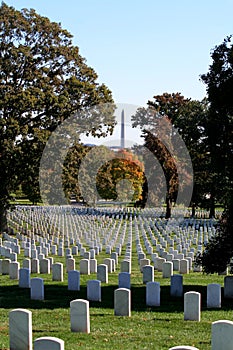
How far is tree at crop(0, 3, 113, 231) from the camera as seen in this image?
27.7m

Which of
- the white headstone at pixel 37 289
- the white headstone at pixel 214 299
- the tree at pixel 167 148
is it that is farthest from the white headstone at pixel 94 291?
the tree at pixel 167 148

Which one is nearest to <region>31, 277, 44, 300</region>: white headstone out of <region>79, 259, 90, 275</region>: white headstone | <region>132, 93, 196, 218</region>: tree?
<region>79, 259, 90, 275</region>: white headstone

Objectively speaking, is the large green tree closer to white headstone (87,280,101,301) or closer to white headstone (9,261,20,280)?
white headstone (9,261,20,280)

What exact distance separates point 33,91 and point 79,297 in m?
18.3

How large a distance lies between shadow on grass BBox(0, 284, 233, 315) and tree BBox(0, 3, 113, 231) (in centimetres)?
1515

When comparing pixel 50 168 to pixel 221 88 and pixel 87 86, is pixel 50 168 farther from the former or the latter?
pixel 221 88

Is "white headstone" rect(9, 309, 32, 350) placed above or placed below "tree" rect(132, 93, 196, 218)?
below

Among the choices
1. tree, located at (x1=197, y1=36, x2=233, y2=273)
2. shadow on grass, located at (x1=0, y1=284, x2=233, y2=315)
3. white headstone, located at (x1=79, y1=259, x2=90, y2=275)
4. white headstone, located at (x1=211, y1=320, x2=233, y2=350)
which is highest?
tree, located at (x1=197, y1=36, x2=233, y2=273)

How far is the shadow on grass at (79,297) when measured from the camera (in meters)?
10.7

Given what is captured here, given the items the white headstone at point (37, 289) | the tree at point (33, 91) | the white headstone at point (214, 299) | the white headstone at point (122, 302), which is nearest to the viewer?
the white headstone at point (122, 302)

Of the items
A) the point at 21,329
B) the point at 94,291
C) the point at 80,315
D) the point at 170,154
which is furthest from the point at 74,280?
the point at 170,154

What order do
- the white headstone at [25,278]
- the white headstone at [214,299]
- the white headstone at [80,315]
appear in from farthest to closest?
the white headstone at [25,278], the white headstone at [214,299], the white headstone at [80,315]

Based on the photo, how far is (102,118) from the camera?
30344 millimetres

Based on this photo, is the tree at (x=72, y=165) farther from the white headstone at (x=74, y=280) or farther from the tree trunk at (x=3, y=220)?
the white headstone at (x=74, y=280)
